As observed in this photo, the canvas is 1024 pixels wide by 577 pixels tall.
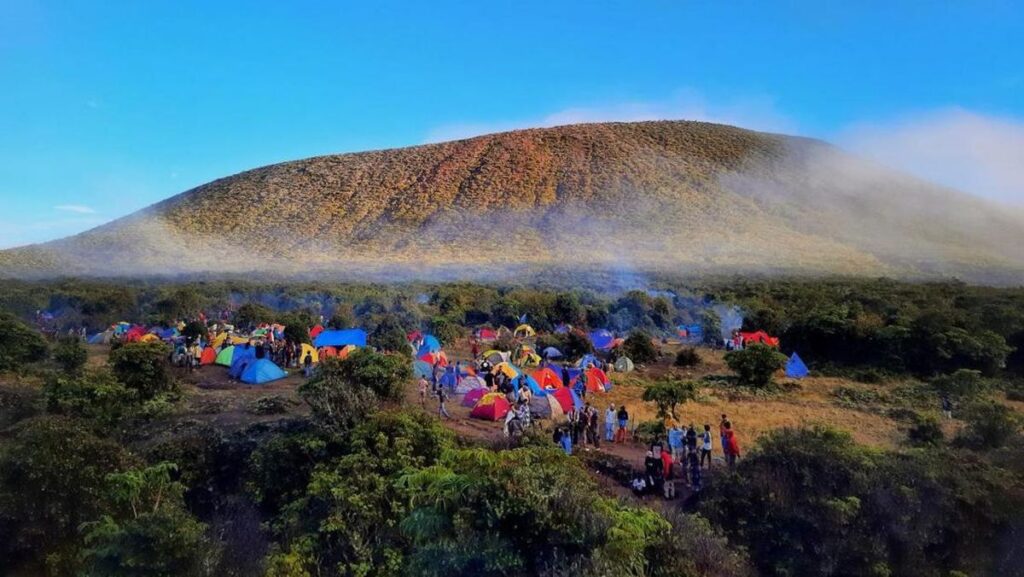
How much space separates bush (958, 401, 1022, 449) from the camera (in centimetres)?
1230

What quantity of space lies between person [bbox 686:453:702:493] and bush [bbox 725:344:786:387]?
33.4ft

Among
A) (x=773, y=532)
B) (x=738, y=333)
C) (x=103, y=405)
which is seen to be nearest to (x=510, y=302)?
(x=738, y=333)

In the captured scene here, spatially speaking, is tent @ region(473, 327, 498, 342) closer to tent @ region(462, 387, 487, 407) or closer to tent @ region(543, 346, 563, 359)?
tent @ region(543, 346, 563, 359)

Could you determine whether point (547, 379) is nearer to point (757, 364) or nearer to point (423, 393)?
point (423, 393)

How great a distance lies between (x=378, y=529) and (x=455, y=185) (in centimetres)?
6316

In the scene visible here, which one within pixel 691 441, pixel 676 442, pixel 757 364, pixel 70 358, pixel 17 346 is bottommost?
pixel 676 442

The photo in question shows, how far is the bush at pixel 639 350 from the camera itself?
25.4 m

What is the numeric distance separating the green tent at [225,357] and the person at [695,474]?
55.3 ft

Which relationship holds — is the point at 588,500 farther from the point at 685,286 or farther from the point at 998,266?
the point at 998,266

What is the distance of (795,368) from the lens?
23453 millimetres

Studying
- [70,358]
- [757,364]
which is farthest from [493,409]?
[70,358]

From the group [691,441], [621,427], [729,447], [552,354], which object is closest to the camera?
[691,441]

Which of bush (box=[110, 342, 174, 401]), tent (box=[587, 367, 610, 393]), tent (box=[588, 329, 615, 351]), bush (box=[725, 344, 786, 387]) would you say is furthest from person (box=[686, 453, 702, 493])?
tent (box=[588, 329, 615, 351])

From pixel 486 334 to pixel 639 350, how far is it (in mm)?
7432
